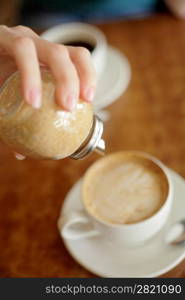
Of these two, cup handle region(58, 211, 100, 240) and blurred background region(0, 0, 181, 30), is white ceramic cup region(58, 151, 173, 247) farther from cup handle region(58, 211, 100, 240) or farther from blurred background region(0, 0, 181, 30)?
blurred background region(0, 0, 181, 30)

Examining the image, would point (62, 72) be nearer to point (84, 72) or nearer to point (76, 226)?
point (84, 72)

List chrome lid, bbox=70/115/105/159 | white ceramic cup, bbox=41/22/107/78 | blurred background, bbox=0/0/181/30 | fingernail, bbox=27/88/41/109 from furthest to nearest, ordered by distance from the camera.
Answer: blurred background, bbox=0/0/181/30 < white ceramic cup, bbox=41/22/107/78 < chrome lid, bbox=70/115/105/159 < fingernail, bbox=27/88/41/109

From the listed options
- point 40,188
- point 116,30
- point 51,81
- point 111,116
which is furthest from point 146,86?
point 51,81

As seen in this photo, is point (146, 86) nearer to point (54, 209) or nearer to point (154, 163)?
point (154, 163)

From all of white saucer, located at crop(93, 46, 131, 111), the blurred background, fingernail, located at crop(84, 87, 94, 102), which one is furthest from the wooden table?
fingernail, located at crop(84, 87, 94, 102)

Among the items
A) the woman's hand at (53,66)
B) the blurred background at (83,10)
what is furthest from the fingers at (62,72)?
the blurred background at (83,10)

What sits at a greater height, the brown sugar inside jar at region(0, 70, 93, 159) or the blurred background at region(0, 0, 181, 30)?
the brown sugar inside jar at region(0, 70, 93, 159)
